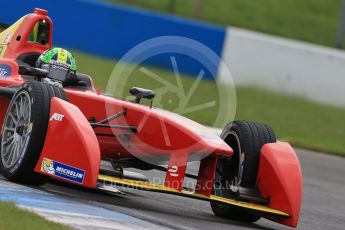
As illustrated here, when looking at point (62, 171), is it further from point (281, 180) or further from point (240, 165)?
point (281, 180)

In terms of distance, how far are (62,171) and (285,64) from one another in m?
16.8

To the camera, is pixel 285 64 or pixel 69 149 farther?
pixel 285 64

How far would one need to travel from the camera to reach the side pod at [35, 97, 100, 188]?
8.75 m

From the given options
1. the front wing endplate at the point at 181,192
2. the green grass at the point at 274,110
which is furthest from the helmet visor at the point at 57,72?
the green grass at the point at 274,110

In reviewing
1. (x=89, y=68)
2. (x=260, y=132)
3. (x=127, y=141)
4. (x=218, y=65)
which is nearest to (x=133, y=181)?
(x=127, y=141)

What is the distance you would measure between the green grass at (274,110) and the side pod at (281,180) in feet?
28.0

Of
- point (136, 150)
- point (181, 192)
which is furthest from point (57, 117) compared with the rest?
point (181, 192)

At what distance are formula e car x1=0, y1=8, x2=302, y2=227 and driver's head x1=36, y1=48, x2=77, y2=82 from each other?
33cm

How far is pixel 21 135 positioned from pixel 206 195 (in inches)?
73.2

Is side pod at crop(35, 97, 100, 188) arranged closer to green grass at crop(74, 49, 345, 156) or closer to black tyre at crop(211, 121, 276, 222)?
black tyre at crop(211, 121, 276, 222)

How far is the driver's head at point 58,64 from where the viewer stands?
35.8ft

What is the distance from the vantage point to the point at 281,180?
9539 mm

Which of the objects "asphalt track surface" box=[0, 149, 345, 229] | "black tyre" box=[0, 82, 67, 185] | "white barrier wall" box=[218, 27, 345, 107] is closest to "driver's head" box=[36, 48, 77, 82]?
"black tyre" box=[0, 82, 67, 185]

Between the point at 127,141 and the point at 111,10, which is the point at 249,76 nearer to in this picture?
the point at 111,10
